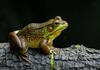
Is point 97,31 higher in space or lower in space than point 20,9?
lower

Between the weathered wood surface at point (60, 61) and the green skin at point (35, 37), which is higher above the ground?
the green skin at point (35, 37)

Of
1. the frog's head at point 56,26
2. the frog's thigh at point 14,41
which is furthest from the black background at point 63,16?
the frog's thigh at point 14,41

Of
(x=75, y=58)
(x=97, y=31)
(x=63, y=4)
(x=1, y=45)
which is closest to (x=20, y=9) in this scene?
(x=63, y=4)

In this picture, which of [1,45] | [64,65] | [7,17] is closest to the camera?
[64,65]

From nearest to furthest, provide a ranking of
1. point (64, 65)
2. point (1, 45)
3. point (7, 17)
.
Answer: point (64, 65) → point (1, 45) → point (7, 17)

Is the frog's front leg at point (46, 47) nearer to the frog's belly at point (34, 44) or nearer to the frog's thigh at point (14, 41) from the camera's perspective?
the frog's belly at point (34, 44)

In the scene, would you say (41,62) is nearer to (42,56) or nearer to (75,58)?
(42,56)

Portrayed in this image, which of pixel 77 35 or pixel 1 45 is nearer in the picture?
pixel 1 45
